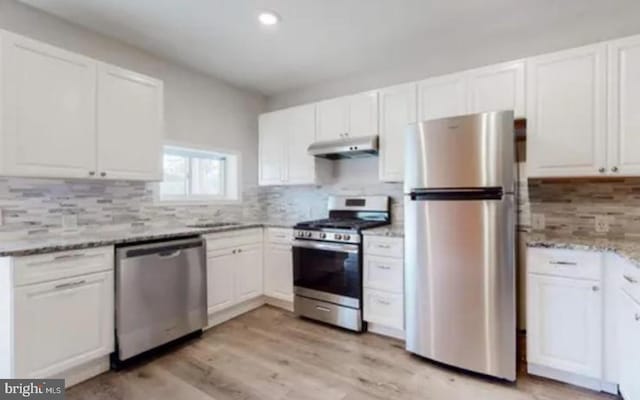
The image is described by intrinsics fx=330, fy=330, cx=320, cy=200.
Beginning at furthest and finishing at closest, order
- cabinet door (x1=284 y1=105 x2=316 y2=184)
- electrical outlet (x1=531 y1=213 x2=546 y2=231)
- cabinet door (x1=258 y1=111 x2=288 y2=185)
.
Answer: cabinet door (x1=258 y1=111 x2=288 y2=185) → cabinet door (x1=284 y1=105 x2=316 y2=184) → electrical outlet (x1=531 y1=213 x2=546 y2=231)

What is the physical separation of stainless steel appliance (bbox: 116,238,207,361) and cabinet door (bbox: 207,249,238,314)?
0.16 m

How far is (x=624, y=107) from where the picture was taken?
2.10 m

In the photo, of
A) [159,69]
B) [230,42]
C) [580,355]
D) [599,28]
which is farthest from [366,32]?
[580,355]

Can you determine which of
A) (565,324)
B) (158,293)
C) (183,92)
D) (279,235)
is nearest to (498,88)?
(565,324)

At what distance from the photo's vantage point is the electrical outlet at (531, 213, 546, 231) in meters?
2.65

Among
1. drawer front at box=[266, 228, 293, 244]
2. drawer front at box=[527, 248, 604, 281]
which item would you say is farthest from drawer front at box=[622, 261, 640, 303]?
drawer front at box=[266, 228, 293, 244]

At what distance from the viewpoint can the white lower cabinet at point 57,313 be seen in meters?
1.82

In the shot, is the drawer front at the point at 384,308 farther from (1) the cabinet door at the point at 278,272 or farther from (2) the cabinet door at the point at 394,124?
(2) the cabinet door at the point at 394,124

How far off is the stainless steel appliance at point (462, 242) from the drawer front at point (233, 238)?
5.57ft

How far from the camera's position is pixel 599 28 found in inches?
97.3

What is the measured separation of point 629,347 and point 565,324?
0.34 metres

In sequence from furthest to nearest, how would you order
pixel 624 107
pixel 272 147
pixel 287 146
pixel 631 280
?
pixel 272 147 → pixel 287 146 → pixel 624 107 → pixel 631 280

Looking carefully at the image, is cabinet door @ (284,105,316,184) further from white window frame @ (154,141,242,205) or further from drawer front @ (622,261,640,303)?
drawer front @ (622,261,640,303)

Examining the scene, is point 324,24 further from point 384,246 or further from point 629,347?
point 629,347
